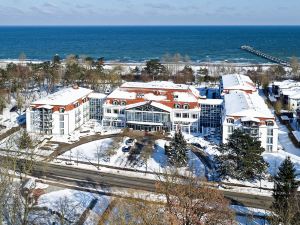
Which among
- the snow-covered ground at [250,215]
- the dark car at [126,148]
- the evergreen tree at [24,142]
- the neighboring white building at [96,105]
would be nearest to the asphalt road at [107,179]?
the snow-covered ground at [250,215]

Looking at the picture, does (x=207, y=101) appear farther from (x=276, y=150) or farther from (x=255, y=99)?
(x=276, y=150)

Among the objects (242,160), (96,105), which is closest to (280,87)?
(96,105)

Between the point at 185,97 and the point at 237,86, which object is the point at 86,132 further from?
the point at 237,86

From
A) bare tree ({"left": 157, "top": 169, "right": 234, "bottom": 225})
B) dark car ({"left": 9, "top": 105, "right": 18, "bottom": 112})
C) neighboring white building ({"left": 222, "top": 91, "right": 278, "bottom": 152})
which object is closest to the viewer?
bare tree ({"left": 157, "top": 169, "right": 234, "bottom": 225})

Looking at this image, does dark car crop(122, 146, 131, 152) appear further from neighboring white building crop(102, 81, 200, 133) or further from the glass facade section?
the glass facade section

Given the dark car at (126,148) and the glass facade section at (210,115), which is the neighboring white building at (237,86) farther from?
the dark car at (126,148)

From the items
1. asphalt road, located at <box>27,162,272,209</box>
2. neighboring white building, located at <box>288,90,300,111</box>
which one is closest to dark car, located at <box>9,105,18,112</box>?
asphalt road, located at <box>27,162,272,209</box>

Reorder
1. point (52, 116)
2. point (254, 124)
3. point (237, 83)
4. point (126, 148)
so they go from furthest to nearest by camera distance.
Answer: point (237, 83) < point (52, 116) < point (126, 148) < point (254, 124)
